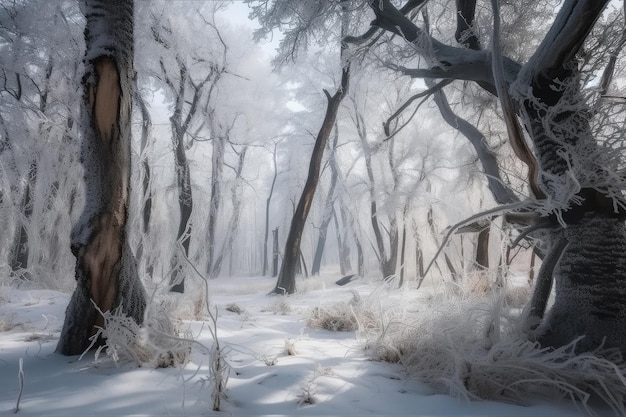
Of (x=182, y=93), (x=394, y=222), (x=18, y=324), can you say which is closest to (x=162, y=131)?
(x=182, y=93)

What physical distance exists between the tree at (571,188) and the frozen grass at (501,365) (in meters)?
0.17

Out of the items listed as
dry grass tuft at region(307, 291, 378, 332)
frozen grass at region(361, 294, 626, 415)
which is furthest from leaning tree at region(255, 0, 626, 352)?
dry grass tuft at region(307, 291, 378, 332)

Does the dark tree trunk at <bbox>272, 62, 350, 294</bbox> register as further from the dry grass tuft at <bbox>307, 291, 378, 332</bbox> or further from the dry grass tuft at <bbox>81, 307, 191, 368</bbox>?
the dry grass tuft at <bbox>81, 307, 191, 368</bbox>

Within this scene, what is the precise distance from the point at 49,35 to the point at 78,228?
6975 millimetres

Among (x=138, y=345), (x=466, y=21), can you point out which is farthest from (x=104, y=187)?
(x=466, y=21)

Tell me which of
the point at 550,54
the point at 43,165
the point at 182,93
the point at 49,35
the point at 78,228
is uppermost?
the point at 49,35

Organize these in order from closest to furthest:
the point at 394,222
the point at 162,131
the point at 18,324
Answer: the point at 18,324 < the point at 394,222 < the point at 162,131

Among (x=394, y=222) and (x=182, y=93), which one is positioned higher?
(x=182, y=93)

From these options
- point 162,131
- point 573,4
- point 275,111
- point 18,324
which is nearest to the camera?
point 573,4

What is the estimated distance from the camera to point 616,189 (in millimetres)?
1427

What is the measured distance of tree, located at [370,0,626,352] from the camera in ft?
4.83

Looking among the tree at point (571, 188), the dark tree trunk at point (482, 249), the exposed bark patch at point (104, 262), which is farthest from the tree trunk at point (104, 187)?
the dark tree trunk at point (482, 249)

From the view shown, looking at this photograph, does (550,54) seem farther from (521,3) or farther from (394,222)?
(394,222)

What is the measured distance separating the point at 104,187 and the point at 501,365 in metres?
→ 2.17
